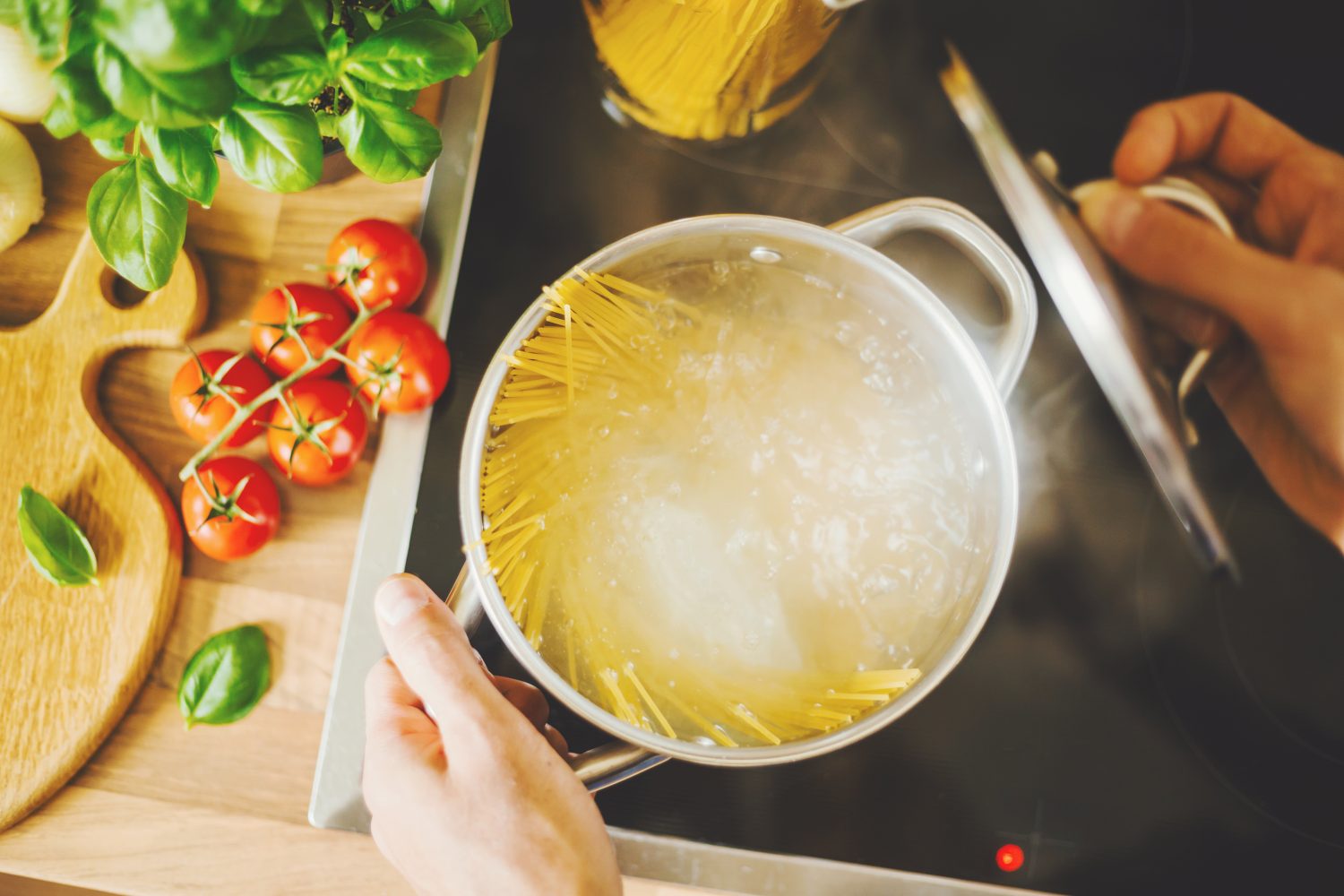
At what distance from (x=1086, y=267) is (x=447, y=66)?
0.45 m

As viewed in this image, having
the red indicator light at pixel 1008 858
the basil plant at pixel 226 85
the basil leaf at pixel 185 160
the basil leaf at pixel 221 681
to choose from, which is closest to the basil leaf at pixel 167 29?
the basil plant at pixel 226 85

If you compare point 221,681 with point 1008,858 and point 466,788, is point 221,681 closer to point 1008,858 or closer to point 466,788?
point 466,788

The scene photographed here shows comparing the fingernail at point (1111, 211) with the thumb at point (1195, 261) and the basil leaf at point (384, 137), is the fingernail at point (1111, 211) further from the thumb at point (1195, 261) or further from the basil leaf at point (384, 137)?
the basil leaf at point (384, 137)

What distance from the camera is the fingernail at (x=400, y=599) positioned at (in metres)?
0.51

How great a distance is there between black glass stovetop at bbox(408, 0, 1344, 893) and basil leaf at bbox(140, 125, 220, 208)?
0.20 meters

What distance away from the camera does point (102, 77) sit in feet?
1.29

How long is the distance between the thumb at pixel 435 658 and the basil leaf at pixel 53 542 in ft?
0.89

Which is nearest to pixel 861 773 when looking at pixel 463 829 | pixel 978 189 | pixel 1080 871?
pixel 1080 871

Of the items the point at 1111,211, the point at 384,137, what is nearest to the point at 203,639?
the point at 384,137

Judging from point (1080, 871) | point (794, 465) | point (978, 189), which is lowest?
point (1080, 871)

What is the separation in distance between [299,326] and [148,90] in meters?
0.24

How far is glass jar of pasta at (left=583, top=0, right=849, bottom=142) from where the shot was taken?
21.4 inches

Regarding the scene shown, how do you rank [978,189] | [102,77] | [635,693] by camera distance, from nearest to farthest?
[102,77] → [635,693] → [978,189]

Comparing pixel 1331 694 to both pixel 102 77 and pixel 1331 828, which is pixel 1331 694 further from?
pixel 102 77
